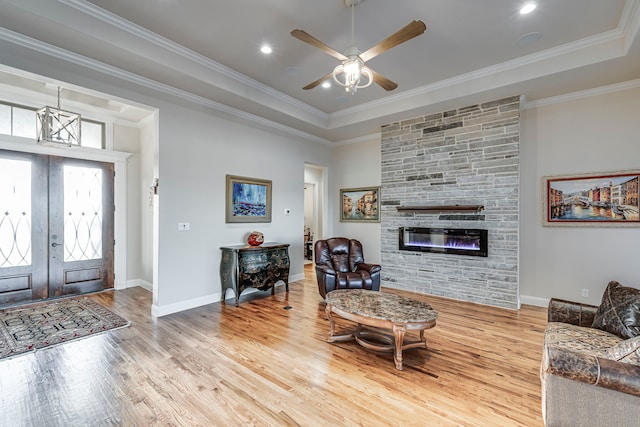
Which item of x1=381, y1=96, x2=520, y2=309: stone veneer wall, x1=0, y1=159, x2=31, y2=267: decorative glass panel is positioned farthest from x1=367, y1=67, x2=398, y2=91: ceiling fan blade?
x1=0, y1=159, x2=31, y2=267: decorative glass panel

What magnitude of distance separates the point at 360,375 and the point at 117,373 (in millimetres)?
2165

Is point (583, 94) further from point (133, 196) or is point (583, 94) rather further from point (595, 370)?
point (133, 196)

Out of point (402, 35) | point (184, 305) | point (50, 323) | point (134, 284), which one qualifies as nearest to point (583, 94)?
point (402, 35)

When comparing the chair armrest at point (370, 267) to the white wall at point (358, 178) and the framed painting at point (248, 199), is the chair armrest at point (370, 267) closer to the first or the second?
the white wall at point (358, 178)

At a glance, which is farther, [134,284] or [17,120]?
[134,284]

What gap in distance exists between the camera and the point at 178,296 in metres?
4.22

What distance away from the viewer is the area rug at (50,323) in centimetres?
309

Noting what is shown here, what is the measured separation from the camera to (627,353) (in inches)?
63.4

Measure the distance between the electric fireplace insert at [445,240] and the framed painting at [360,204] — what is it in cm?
102

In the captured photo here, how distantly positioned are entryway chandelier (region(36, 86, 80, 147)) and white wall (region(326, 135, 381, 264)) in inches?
190

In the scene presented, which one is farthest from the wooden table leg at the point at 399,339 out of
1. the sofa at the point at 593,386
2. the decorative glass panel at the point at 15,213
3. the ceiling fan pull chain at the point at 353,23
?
the decorative glass panel at the point at 15,213

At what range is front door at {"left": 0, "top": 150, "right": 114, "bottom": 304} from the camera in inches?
174

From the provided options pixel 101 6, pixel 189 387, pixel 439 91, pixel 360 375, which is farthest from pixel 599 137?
pixel 101 6

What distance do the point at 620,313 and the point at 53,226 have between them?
24.1 feet
